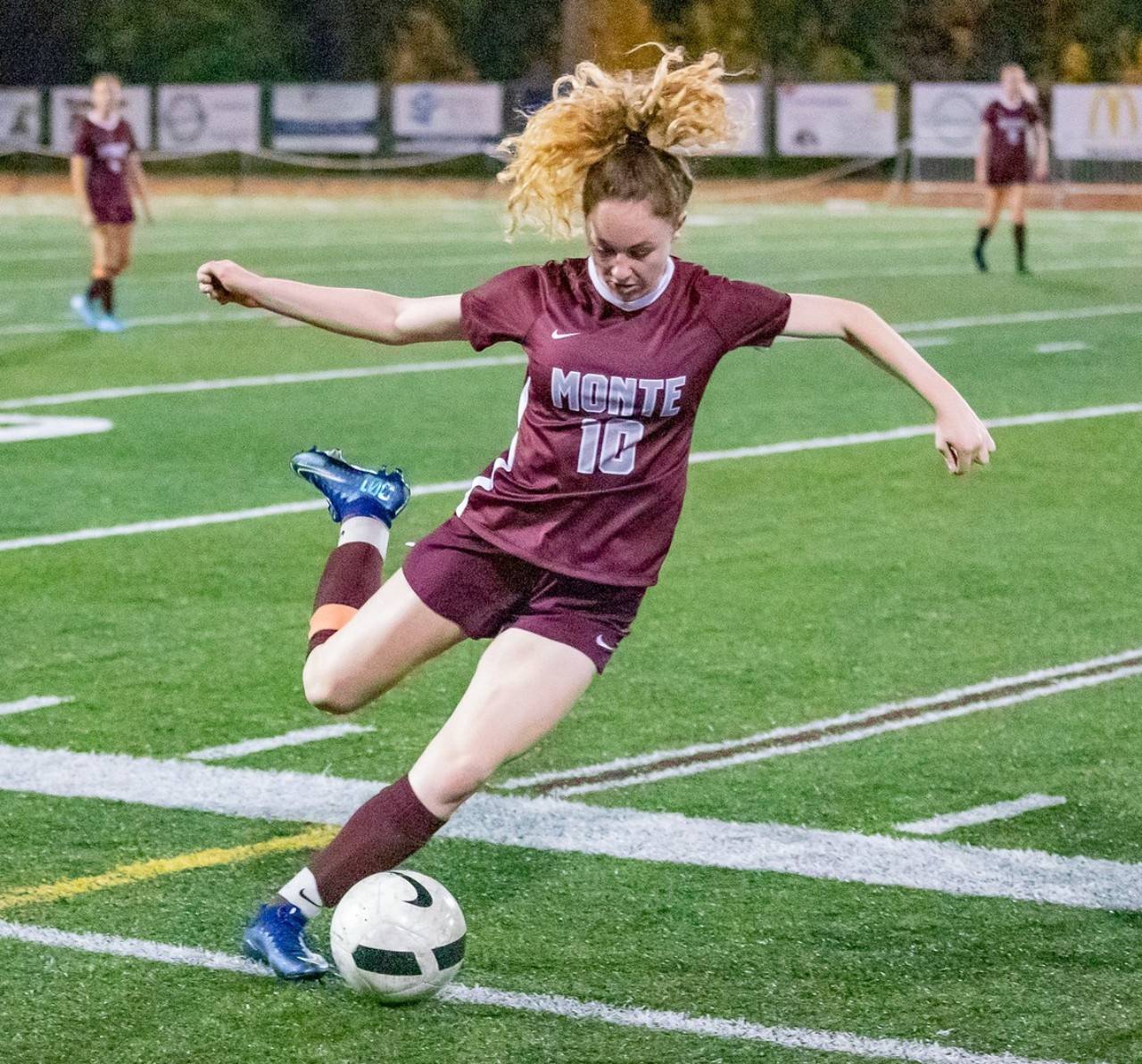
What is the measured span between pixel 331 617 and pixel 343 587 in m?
0.20

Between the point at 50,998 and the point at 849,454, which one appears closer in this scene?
the point at 50,998

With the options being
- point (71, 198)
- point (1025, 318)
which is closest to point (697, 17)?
point (71, 198)

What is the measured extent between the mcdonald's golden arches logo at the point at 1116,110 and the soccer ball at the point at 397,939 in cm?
3782

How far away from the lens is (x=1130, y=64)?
50.4 meters

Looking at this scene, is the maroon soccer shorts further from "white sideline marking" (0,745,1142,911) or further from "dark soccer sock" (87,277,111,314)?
"dark soccer sock" (87,277,111,314)

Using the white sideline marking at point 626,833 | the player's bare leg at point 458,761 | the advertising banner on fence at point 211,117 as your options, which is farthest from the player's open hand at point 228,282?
the advertising banner on fence at point 211,117

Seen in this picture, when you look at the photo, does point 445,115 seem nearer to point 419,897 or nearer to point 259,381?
point 259,381

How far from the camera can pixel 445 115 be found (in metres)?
48.0

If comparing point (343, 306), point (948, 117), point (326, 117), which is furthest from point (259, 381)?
point (326, 117)

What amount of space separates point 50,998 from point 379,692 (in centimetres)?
95

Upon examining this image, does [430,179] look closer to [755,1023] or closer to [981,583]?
[981,583]

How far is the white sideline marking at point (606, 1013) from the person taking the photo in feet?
14.7

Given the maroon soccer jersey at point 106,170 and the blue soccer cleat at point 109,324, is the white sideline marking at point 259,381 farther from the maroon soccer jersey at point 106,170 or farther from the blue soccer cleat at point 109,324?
the maroon soccer jersey at point 106,170

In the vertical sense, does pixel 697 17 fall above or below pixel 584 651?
above
